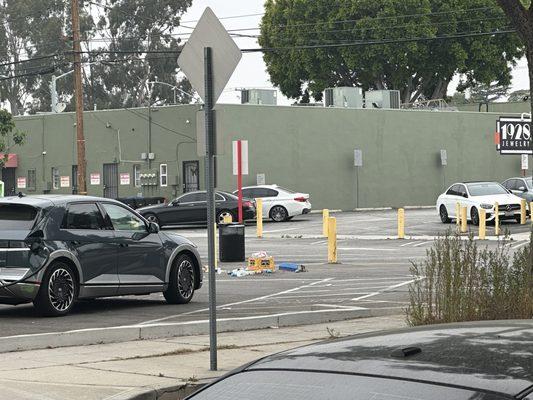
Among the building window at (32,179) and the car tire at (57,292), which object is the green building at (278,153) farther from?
the car tire at (57,292)

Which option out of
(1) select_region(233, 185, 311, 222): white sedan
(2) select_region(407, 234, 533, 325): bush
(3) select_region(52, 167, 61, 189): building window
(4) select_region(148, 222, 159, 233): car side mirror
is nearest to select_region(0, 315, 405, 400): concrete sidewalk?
(2) select_region(407, 234, 533, 325): bush

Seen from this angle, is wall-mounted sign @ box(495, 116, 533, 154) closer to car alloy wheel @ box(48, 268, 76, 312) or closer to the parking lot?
the parking lot

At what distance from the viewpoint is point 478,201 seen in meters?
38.7

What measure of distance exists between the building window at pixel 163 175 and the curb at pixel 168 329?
35501mm

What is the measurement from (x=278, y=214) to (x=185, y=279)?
28.3 m

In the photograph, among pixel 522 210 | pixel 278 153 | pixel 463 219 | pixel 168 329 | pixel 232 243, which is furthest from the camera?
pixel 278 153

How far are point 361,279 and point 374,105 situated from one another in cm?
3814

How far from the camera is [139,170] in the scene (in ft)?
169

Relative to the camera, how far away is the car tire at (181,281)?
653 inches

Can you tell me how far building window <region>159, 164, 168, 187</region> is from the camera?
50625mm

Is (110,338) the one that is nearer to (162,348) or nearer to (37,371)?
(162,348)

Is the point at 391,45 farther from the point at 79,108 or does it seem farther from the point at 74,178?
the point at 79,108

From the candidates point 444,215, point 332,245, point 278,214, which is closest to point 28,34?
point 278,214

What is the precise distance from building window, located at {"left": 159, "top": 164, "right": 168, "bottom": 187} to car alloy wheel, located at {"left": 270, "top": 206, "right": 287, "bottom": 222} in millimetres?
7598
